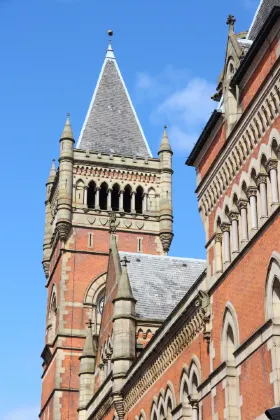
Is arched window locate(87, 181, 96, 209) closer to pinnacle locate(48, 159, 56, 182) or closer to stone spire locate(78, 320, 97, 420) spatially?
pinnacle locate(48, 159, 56, 182)

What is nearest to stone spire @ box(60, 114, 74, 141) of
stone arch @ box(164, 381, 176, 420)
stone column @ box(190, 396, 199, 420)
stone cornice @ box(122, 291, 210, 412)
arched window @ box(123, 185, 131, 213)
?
arched window @ box(123, 185, 131, 213)

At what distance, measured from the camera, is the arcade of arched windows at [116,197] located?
56.6 m

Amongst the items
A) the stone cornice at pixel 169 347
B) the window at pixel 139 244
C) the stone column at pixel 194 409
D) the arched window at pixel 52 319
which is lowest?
the stone column at pixel 194 409

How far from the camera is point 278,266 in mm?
19234

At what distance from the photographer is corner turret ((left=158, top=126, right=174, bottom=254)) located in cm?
5616

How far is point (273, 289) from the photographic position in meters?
19.5

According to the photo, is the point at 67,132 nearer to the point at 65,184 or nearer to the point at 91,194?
the point at 65,184

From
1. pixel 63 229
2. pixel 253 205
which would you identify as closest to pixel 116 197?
pixel 63 229

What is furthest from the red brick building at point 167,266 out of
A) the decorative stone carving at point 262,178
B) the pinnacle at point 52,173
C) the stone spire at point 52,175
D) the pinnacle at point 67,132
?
the pinnacle at point 52,173

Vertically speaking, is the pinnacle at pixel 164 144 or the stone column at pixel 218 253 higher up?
the pinnacle at pixel 164 144

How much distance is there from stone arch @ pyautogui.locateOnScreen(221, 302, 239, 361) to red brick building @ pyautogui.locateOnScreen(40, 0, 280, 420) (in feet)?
0.18

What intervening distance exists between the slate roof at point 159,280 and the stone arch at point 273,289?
18413mm

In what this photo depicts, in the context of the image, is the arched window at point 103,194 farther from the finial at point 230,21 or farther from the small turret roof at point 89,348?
the finial at point 230,21

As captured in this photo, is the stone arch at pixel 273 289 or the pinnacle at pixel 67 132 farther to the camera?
the pinnacle at pixel 67 132
